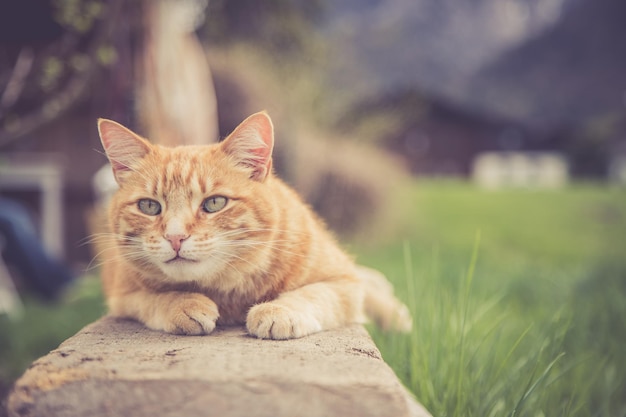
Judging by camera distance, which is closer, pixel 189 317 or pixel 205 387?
pixel 205 387

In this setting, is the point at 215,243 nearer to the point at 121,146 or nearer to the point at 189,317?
the point at 189,317

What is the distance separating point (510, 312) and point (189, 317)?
1.84 metres

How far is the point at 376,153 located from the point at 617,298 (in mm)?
4839

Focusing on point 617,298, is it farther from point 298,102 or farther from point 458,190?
point 458,190

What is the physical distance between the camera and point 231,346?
1.24 m

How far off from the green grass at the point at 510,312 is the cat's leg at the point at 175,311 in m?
0.71

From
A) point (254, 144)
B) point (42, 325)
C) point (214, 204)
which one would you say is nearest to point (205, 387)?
point (214, 204)

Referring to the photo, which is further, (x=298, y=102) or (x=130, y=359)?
(x=298, y=102)

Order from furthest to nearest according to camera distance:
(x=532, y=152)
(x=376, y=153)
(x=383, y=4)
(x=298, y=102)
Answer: (x=532, y=152)
(x=383, y=4)
(x=376, y=153)
(x=298, y=102)

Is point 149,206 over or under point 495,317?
over

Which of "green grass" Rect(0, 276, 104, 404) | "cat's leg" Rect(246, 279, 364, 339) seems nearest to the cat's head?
"cat's leg" Rect(246, 279, 364, 339)

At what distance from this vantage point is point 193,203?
138 cm

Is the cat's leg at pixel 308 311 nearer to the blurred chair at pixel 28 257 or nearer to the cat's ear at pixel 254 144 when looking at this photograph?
the cat's ear at pixel 254 144

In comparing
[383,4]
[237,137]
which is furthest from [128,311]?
[383,4]
